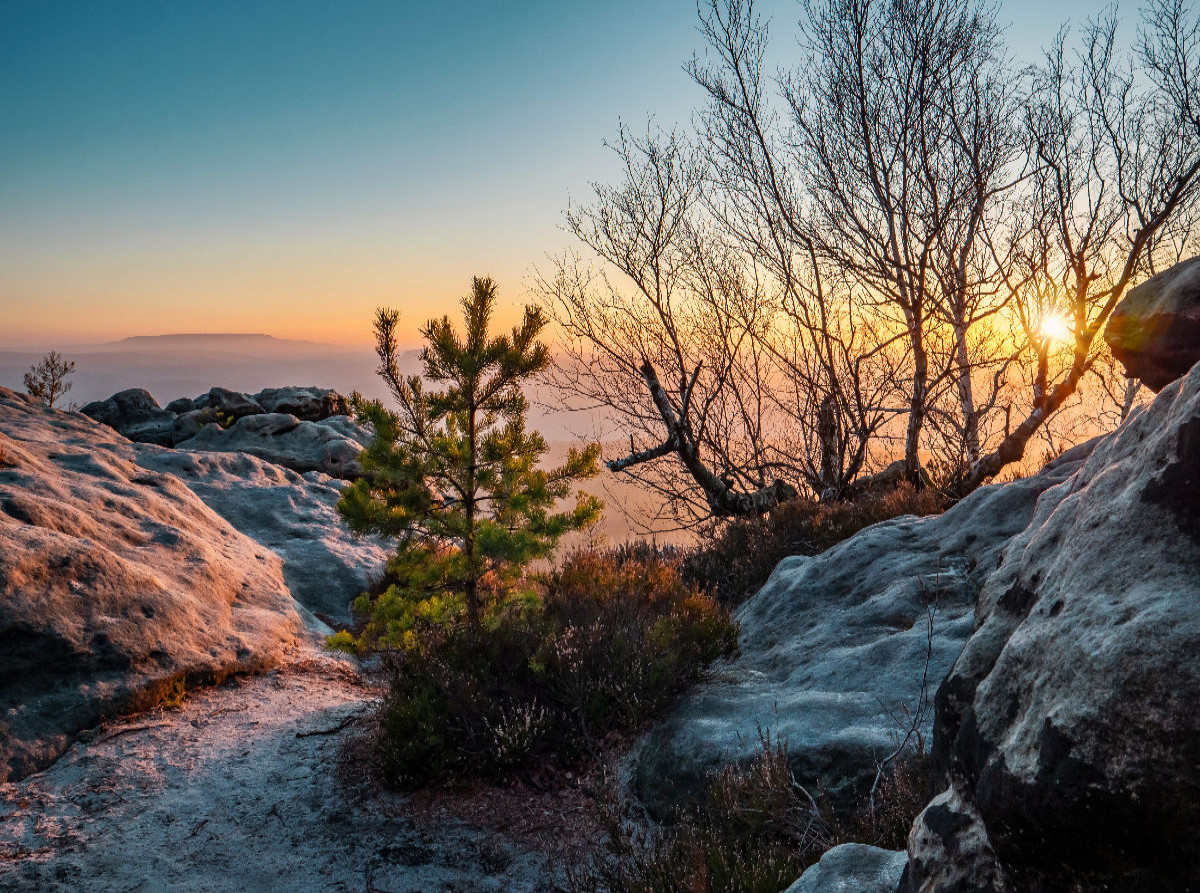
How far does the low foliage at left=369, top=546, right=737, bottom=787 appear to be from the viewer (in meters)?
5.41

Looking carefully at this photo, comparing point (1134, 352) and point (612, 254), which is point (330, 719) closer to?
point (1134, 352)

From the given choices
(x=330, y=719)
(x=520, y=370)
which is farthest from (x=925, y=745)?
(x=330, y=719)

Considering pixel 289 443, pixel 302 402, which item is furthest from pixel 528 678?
pixel 302 402

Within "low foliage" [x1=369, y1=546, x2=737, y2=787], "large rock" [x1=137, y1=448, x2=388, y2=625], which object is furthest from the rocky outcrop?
"low foliage" [x1=369, y1=546, x2=737, y2=787]

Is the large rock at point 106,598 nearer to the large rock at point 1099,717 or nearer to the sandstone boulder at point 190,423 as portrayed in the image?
the large rock at point 1099,717

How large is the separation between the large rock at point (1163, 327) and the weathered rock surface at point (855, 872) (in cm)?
351

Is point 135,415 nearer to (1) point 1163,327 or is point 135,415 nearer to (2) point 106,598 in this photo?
(2) point 106,598

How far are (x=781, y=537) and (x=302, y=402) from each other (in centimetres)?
1543

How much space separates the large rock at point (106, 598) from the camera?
5520 mm

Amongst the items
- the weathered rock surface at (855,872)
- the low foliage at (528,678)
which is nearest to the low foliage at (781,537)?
the low foliage at (528,678)

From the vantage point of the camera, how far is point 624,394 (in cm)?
1378

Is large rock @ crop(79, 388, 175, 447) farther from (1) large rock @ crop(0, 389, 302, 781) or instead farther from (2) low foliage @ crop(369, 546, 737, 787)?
(2) low foliage @ crop(369, 546, 737, 787)

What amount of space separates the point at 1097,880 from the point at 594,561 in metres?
7.89

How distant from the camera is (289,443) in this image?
1720 centimetres
